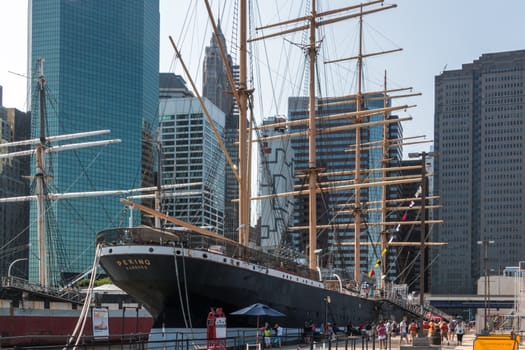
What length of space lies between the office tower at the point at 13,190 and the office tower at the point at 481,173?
96.0 meters

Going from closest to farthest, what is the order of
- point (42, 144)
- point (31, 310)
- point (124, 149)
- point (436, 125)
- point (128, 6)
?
point (31, 310), point (42, 144), point (124, 149), point (128, 6), point (436, 125)

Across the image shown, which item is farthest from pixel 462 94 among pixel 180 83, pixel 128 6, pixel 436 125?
pixel 128 6

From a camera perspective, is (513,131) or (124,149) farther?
(513,131)

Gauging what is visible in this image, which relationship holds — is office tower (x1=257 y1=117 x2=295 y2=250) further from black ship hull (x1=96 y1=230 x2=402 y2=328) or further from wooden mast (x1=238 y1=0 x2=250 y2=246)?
black ship hull (x1=96 y1=230 x2=402 y2=328)

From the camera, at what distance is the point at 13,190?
114 meters

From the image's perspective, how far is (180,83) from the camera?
188 meters

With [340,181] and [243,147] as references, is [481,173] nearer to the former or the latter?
[340,181]

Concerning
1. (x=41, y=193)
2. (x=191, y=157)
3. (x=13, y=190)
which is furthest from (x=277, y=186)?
(x=41, y=193)

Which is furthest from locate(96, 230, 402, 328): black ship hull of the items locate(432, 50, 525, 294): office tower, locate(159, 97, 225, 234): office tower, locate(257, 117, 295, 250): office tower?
locate(432, 50, 525, 294): office tower

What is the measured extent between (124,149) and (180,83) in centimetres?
5414

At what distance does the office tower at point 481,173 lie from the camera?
174250 mm

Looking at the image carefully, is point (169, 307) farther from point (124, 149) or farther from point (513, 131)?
point (513, 131)

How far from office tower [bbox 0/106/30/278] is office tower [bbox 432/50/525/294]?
9601 cm

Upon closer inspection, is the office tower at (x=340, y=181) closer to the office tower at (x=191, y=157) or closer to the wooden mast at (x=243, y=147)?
the office tower at (x=191, y=157)
